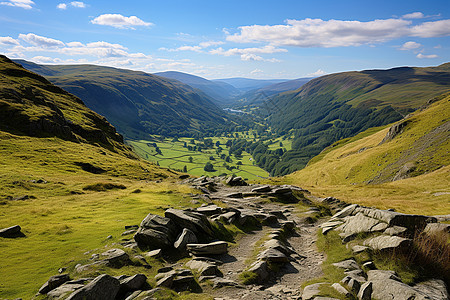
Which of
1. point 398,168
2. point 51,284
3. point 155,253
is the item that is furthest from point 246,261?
point 398,168

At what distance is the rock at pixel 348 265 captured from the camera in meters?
16.2

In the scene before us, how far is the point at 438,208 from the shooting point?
42875 millimetres

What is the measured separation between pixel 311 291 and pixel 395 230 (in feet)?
30.5

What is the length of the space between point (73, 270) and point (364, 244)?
20.8 meters

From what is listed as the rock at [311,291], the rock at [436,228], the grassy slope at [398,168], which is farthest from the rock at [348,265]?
the grassy slope at [398,168]

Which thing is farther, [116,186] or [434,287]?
[116,186]

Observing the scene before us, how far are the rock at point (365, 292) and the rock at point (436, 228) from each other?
8.47m

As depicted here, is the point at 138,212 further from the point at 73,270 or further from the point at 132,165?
the point at 132,165

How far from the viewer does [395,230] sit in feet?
60.4

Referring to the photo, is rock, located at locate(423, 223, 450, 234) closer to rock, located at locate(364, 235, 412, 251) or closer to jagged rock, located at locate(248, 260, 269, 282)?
rock, located at locate(364, 235, 412, 251)

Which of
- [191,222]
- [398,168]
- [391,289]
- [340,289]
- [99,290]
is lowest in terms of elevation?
[398,168]

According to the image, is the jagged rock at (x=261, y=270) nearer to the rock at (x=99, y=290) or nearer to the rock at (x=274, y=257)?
the rock at (x=274, y=257)

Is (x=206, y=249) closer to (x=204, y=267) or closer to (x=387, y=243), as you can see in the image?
(x=204, y=267)

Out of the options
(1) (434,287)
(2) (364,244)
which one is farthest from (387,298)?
(2) (364,244)
